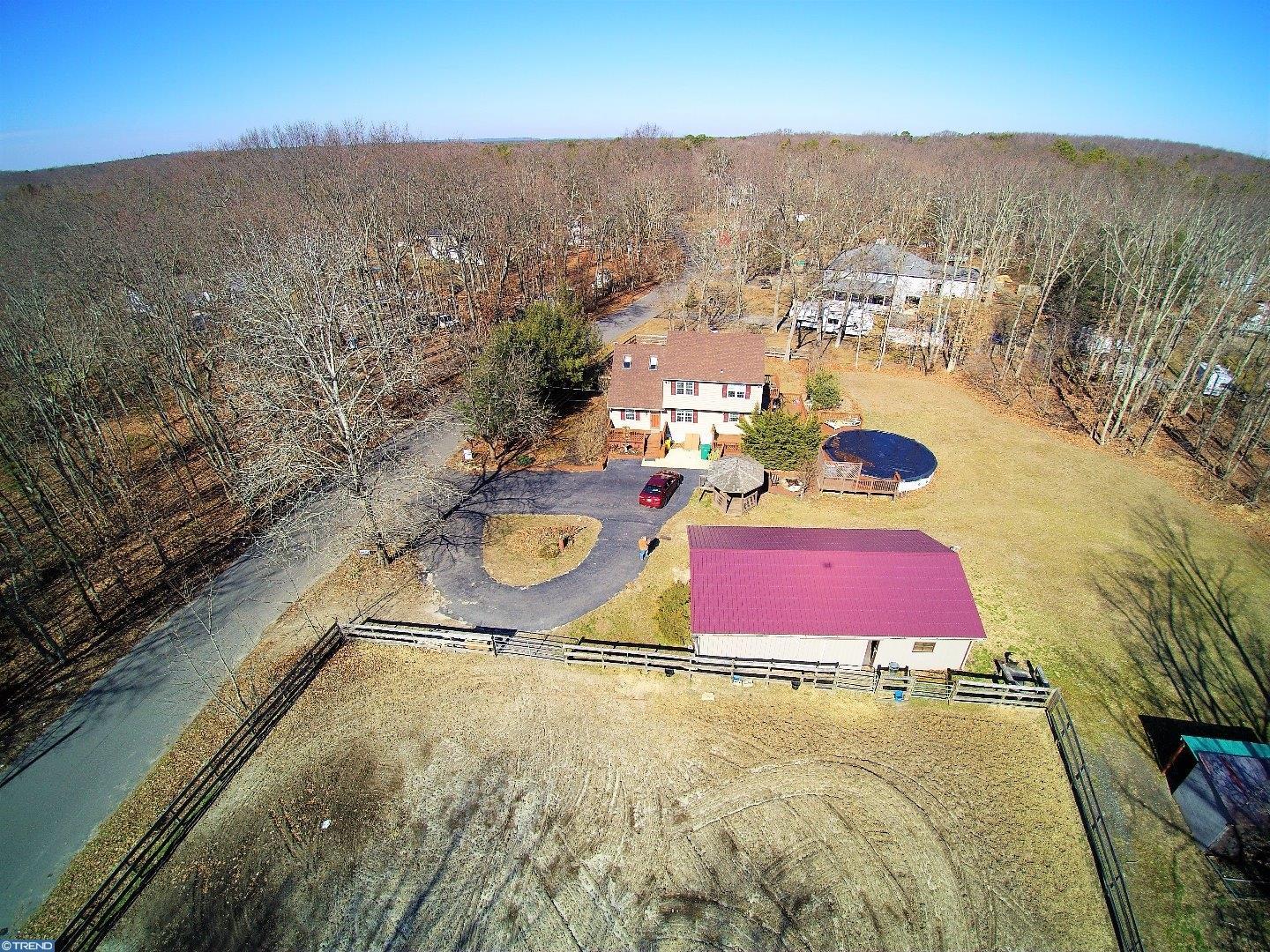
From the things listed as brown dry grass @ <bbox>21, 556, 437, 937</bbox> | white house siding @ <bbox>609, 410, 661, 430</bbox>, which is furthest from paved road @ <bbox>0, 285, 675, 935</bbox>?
white house siding @ <bbox>609, 410, 661, 430</bbox>

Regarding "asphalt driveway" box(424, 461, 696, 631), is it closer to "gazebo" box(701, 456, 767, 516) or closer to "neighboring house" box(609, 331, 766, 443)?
"gazebo" box(701, 456, 767, 516)

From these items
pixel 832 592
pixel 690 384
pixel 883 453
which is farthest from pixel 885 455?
pixel 832 592

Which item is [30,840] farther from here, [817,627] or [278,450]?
[817,627]

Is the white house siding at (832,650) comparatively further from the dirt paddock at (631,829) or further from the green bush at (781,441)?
the green bush at (781,441)

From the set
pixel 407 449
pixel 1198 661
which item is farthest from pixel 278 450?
pixel 1198 661

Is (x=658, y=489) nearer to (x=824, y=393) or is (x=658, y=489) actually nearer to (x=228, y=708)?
(x=824, y=393)

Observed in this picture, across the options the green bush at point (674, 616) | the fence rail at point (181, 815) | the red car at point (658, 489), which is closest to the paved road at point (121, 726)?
the fence rail at point (181, 815)
